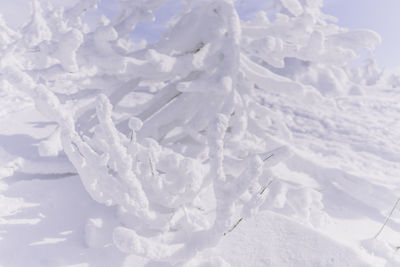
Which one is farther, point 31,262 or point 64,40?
point 64,40

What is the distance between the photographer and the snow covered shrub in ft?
4.77

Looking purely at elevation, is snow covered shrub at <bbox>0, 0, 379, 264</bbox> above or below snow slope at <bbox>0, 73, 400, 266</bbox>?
above

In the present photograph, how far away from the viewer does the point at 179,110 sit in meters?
2.41

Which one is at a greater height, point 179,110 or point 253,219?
point 179,110

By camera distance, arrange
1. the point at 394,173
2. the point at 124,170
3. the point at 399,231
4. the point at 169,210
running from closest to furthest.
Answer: the point at 124,170
the point at 169,210
the point at 399,231
the point at 394,173

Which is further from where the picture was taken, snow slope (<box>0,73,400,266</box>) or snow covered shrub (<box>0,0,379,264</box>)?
snow slope (<box>0,73,400,266</box>)

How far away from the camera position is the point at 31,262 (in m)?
1.41

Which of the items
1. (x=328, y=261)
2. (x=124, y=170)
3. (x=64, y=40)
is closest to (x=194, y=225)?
(x=124, y=170)

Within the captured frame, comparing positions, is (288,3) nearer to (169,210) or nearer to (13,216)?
(169,210)

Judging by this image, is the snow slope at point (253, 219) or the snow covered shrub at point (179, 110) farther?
the snow slope at point (253, 219)

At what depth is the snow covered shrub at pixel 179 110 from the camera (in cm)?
146

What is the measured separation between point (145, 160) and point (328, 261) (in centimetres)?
126

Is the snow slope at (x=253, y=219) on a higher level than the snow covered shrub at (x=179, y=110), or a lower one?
lower

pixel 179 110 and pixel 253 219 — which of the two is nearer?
pixel 253 219
